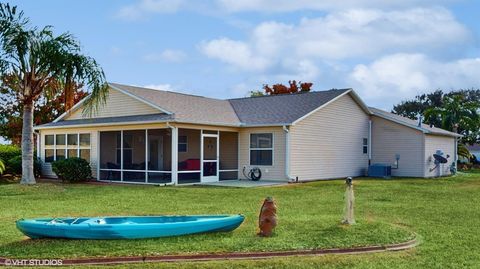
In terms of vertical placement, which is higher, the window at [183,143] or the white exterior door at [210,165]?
the window at [183,143]

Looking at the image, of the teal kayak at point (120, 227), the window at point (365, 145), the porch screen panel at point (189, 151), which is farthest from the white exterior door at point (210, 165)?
the teal kayak at point (120, 227)

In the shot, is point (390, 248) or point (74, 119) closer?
point (390, 248)

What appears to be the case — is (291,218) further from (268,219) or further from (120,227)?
(120,227)

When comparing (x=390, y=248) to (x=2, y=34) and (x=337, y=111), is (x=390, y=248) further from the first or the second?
(x=337, y=111)

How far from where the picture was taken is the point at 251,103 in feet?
87.0

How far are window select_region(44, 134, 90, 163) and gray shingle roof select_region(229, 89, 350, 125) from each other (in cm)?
740

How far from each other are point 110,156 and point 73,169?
376cm

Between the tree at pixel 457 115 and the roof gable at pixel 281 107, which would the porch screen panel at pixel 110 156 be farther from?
the tree at pixel 457 115

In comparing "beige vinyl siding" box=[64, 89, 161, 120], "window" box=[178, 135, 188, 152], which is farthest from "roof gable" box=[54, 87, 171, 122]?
"window" box=[178, 135, 188, 152]

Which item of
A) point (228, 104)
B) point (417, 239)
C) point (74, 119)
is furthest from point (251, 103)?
point (417, 239)

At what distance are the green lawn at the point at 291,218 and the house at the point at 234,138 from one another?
10.3 ft

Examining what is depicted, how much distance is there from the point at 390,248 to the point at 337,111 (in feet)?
56.1

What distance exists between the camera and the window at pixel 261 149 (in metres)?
21.7

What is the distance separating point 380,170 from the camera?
25484 mm
